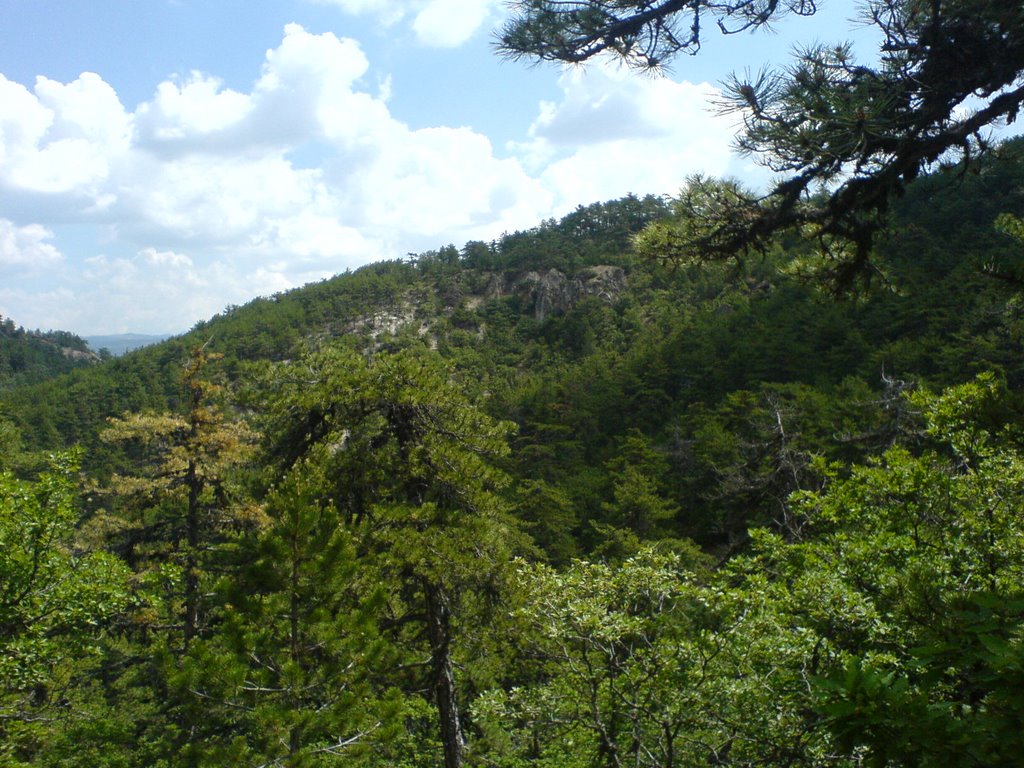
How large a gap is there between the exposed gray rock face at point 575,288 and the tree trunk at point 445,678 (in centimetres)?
6715

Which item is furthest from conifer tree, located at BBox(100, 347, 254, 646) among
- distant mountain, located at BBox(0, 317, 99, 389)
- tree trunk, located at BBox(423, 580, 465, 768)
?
distant mountain, located at BBox(0, 317, 99, 389)

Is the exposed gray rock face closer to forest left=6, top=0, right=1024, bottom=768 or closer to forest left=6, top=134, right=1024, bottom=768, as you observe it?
forest left=6, top=134, right=1024, bottom=768

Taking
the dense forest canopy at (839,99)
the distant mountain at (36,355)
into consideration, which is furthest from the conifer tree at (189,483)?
the distant mountain at (36,355)

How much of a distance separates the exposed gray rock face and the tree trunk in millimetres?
67155

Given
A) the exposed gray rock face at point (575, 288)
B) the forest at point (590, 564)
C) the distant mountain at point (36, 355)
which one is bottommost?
the forest at point (590, 564)

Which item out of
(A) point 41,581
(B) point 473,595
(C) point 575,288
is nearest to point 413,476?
(B) point 473,595

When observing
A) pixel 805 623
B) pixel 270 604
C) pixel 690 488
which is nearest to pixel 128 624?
pixel 270 604

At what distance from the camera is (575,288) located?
77188 millimetres

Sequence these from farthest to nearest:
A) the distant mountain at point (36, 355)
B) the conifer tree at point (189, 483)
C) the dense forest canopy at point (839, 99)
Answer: the distant mountain at point (36, 355)
the conifer tree at point (189, 483)
the dense forest canopy at point (839, 99)

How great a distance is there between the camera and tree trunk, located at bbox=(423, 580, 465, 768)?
7004mm

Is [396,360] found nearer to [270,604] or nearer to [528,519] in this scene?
[270,604]

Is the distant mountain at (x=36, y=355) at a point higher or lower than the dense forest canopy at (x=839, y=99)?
higher

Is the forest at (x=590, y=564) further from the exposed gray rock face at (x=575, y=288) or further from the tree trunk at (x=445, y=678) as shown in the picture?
the exposed gray rock face at (x=575, y=288)

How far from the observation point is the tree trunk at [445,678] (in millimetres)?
7004
